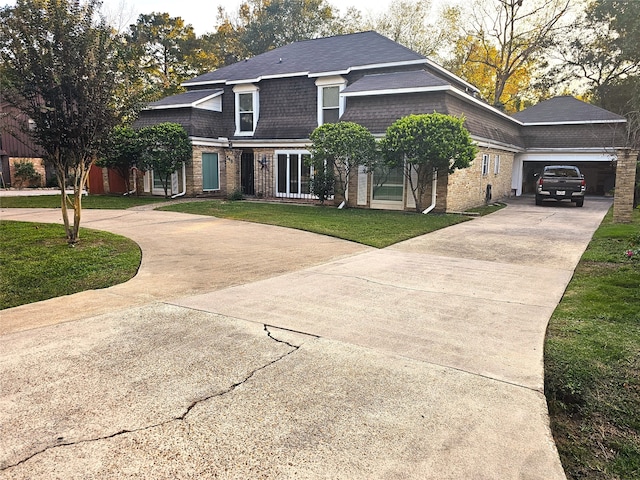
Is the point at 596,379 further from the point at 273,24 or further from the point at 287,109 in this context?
the point at 273,24

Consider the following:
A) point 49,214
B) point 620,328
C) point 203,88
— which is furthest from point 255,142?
point 620,328

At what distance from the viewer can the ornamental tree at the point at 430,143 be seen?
45.4 ft

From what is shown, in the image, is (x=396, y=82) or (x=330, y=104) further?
(x=330, y=104)

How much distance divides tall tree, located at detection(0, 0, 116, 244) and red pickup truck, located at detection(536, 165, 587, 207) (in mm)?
17571

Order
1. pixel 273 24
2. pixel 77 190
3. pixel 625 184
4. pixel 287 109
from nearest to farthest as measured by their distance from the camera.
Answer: pixel 77 190
pixel 625 184
pixel 287 109
pixel 273 24

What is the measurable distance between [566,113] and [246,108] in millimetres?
19086

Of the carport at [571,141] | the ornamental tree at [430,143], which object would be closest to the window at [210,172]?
the ornamental tree at [430,143]

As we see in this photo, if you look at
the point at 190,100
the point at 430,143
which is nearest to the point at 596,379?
the point at 430,143

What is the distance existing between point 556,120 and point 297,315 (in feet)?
88.1

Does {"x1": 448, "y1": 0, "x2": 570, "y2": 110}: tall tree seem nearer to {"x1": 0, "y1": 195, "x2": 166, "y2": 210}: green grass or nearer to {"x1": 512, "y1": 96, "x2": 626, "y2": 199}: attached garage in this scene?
{"x1": 512, "y1": 96, "x2": 626, "y2": 199}: attached garage

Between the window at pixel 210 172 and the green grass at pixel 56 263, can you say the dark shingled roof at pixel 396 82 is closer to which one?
the window at pixel 210 172

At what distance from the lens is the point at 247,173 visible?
21234mm

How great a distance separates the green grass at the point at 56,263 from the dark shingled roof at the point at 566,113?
1013 inches

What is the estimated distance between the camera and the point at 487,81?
39.7 m
